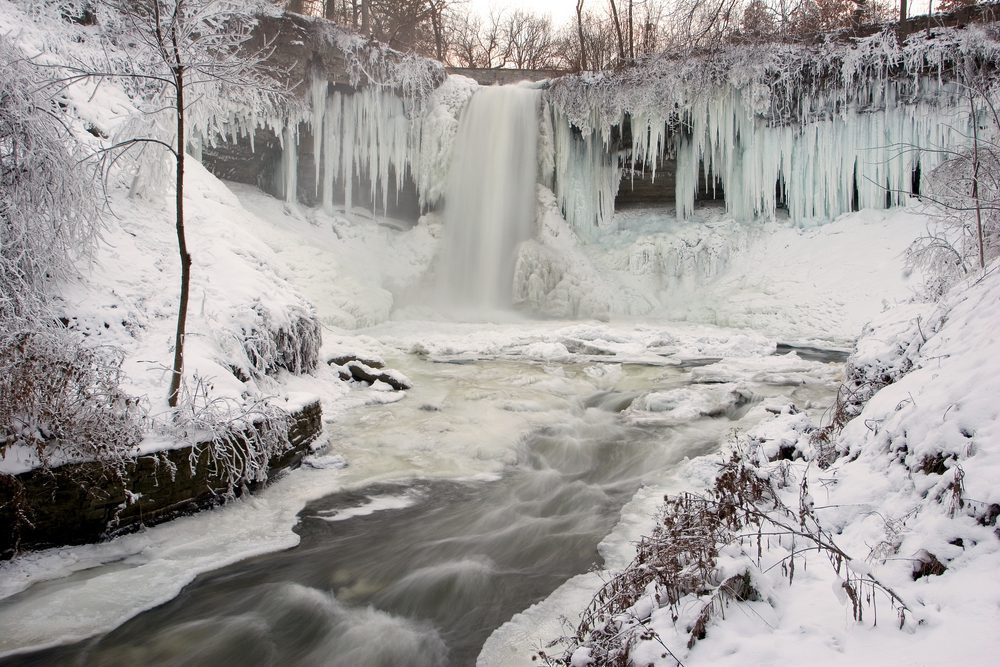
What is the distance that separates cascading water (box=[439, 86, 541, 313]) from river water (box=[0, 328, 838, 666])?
8.04 m

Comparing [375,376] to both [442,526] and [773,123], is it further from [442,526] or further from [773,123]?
[773,123]

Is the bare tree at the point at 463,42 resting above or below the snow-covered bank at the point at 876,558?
above

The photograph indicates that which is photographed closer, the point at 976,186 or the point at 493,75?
the point at 976,186

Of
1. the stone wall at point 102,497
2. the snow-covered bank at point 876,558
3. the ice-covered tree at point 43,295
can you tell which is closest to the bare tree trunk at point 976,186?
the snow-covered bank at point 876,558

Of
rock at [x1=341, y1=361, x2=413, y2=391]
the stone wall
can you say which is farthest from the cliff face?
the stone wall

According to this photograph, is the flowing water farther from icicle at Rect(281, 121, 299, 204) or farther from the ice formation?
icicle at Rect(281, 121, 299, 204)

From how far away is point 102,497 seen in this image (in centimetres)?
412

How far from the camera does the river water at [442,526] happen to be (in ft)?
11.7

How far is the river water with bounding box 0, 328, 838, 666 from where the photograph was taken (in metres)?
3.55

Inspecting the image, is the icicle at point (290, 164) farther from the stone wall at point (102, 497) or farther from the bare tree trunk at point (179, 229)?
the stone wall at point (102, 497)

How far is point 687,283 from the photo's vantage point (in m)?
16.9

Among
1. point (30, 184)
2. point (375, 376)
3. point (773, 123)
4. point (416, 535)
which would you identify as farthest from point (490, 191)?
point (416, 535)

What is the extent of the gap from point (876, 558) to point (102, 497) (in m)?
4.42

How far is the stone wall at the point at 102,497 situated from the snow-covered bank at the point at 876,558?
8.57 ft
